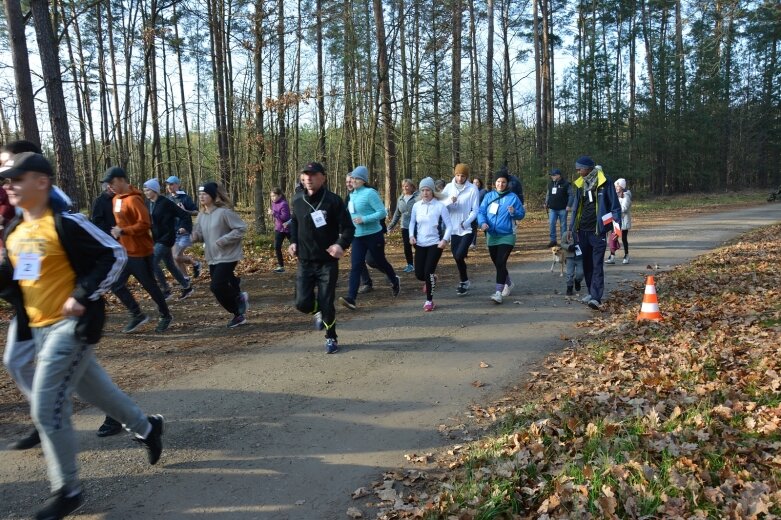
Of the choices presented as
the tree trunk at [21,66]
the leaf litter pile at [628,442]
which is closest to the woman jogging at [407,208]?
the leaf litter pile at [628,442]

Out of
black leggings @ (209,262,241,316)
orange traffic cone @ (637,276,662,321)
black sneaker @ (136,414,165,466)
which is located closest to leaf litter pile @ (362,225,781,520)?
orange traffic cone @ (637,276,662,321)

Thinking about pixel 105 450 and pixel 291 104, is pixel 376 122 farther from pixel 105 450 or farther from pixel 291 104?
pixel 105 450

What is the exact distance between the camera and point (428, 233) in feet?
27.7

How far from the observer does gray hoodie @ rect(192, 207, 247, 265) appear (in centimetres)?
724

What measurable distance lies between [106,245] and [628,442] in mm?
3743

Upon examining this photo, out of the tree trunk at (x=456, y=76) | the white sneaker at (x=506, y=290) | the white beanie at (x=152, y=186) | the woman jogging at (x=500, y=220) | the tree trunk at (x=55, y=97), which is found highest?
the tree trunk at (x=456, y=76)

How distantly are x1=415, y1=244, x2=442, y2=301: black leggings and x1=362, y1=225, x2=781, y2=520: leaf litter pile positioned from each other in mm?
2550

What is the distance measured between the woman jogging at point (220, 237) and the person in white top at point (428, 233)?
269cm

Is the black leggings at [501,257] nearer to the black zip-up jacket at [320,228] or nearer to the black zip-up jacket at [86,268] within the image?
the black zip-up jacket at [320,228]

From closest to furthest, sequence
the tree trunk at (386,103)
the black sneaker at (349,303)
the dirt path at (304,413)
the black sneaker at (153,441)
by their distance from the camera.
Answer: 1. the dirt path at (304,413)
2. the black sneaker at (153,441)
3. the black sneaker at (349,303)
4. the tree trunk at (386,103)

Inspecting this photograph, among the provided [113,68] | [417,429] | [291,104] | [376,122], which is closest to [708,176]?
[376,122]

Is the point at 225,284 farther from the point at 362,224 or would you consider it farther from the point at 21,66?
the point at 21,66

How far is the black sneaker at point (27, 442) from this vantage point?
4156mm

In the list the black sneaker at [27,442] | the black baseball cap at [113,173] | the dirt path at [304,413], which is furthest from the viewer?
the black baseball cap at [113,173]
